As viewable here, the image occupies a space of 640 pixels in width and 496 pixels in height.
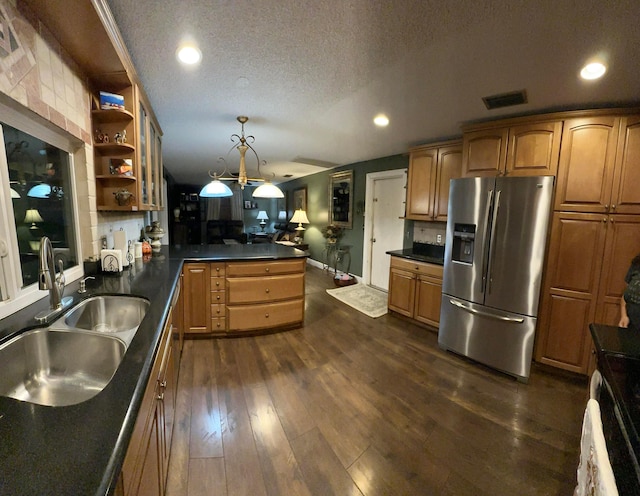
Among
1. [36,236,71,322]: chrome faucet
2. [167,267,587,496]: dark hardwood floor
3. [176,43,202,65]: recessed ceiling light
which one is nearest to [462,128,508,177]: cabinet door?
[167,267,587,496]: dark hardwood floor

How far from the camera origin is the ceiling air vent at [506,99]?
6.72ft

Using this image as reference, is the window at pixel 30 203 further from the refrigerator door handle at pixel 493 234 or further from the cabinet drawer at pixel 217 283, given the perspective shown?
the refrigerator door handle at pixel 493 234

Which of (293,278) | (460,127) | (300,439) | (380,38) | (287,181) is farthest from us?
(287,181)

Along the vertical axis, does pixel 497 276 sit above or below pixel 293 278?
above

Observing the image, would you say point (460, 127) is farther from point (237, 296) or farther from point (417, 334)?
point (237, 296)

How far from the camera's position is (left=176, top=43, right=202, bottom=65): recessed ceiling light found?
160cm

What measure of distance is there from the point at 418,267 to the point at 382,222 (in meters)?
1.61

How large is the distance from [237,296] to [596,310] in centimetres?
328

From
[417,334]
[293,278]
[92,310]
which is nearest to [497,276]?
[417,334]

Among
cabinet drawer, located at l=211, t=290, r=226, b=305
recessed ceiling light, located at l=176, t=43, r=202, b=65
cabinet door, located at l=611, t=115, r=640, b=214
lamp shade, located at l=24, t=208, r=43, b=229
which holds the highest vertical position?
recessed ceiling light, located at l=176, t=43, r=202, b=65

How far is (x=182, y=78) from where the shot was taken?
199 centimetres

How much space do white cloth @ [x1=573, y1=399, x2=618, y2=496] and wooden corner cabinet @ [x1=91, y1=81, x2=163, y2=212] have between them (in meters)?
2.75

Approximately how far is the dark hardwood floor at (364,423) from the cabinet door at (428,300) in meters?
0.42

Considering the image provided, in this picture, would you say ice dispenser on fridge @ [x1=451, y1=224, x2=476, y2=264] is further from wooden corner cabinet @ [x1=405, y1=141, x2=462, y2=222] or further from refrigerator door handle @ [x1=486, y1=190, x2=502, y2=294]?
wooden corner cabinet @ [x1=405, y1=141, x2=462, y2=222]
